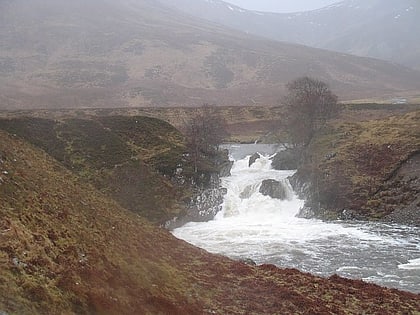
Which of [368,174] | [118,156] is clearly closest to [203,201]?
[118,156]

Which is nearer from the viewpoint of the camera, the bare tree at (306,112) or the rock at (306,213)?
the rock at (306,213)

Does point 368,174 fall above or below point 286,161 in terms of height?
below

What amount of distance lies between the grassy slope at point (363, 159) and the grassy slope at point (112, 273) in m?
24.5

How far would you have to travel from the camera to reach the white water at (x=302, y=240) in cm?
3112

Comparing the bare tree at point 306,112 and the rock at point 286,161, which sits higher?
the bare tree at point 306,112

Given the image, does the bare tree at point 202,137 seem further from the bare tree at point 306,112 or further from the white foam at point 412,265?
the white foam at point 412,265

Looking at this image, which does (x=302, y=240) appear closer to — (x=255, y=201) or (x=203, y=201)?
(x=255, y=201)

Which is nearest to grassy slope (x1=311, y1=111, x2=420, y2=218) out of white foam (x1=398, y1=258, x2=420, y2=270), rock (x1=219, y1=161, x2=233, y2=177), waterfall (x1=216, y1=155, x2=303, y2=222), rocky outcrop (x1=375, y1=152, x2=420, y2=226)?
rocky outcrop (x1=375, y1=152, x2=420, y2=226)

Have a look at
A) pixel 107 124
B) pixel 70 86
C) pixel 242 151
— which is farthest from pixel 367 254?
pixel 70 86

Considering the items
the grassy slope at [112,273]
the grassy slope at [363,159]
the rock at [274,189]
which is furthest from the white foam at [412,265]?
the rock at [274,189]

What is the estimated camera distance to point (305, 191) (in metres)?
52.3

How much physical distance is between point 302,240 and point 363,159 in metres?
19.7

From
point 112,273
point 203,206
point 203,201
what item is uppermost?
point 203,201

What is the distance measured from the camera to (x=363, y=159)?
5466cm
